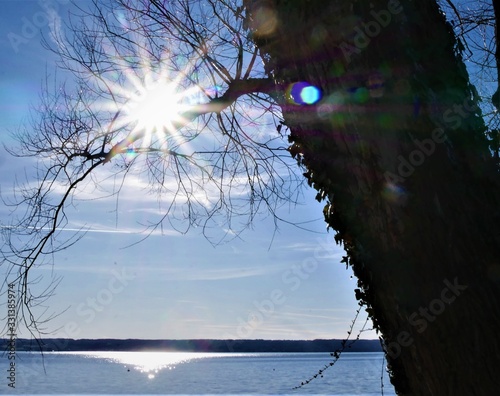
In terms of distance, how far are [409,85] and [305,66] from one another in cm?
38

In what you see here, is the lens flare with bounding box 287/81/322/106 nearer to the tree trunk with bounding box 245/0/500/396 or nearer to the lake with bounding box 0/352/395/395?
the tree trunk with bounding box 245/0/500/396

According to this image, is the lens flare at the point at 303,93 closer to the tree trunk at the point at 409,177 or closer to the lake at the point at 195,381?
the tree trunk at the point at 409,177

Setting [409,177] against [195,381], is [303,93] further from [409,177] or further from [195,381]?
[195,381]

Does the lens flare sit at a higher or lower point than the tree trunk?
higher

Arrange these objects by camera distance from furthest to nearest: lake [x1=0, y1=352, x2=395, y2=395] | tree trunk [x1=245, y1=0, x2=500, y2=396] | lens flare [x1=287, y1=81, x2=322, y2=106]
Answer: lake [x1=0, y1=352, x2=395, y2=395]
lens flare [x1=287, y1=81, x2=322, y2=106]
tree trunk [x1=245, y1=0, x2=500, y2=396]

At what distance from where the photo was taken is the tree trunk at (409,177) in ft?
6.06

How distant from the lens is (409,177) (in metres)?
1.91

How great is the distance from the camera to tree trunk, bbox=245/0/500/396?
1846mm

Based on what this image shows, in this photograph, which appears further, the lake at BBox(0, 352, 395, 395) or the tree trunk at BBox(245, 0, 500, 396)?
the lake at BBox(0, 352, 395, 395)

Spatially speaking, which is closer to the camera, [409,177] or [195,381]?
[409,177]

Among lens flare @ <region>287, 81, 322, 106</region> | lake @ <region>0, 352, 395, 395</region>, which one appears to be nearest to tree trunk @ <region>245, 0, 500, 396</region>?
lens flare @ <region>287, 81, 322, 106</region>

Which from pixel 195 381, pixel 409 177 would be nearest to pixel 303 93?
pixel 409 177

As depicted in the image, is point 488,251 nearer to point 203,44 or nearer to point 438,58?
point 438,58

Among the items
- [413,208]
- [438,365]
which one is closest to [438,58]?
[413,208]
